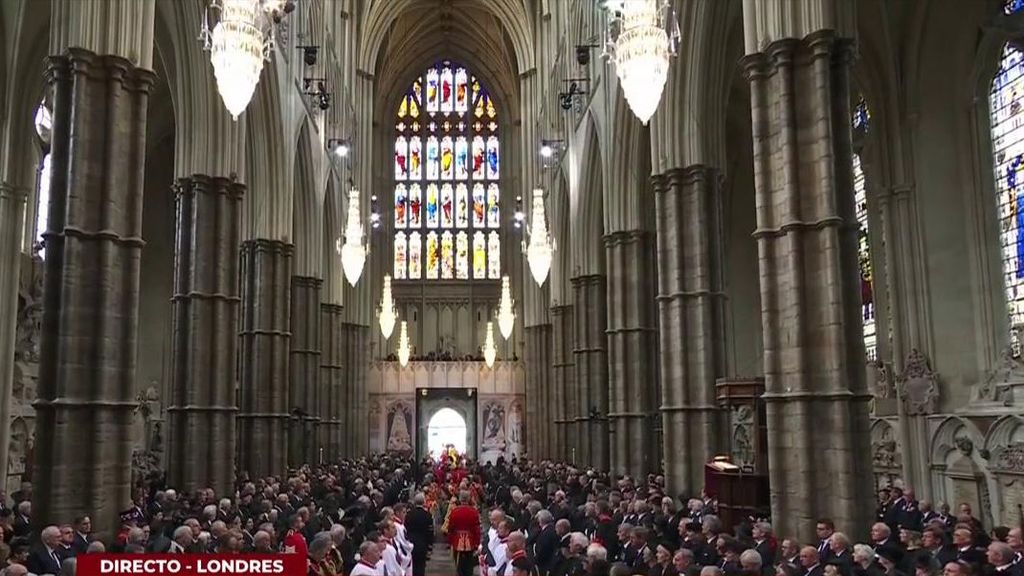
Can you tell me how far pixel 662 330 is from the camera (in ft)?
66.2

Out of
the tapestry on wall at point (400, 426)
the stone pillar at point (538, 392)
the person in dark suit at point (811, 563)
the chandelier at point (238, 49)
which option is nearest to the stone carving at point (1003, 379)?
the person in dark suit at point (811, 563)

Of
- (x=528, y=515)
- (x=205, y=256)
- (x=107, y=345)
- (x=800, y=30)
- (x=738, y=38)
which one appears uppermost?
(x=738, y=38)

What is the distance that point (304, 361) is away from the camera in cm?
3178

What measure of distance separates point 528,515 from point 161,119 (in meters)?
21.7

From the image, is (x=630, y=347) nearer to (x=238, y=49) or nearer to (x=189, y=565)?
(x=238, y=49)

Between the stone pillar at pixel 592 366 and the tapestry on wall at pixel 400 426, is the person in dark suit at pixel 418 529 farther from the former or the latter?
the tapestry on wall at pixel 400 426

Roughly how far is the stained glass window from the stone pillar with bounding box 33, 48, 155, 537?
669 inches

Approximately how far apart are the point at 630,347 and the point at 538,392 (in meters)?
19.2

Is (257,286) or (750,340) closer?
(257,286)

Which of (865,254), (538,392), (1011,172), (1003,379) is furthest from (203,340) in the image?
(538,392)

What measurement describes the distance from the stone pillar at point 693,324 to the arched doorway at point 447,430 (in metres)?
30.4

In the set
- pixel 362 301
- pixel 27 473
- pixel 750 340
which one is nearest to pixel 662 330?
pixel 750 340

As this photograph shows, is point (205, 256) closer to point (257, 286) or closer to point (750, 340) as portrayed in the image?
point (257, 286)

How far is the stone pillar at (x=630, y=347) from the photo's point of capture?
24.8 m
